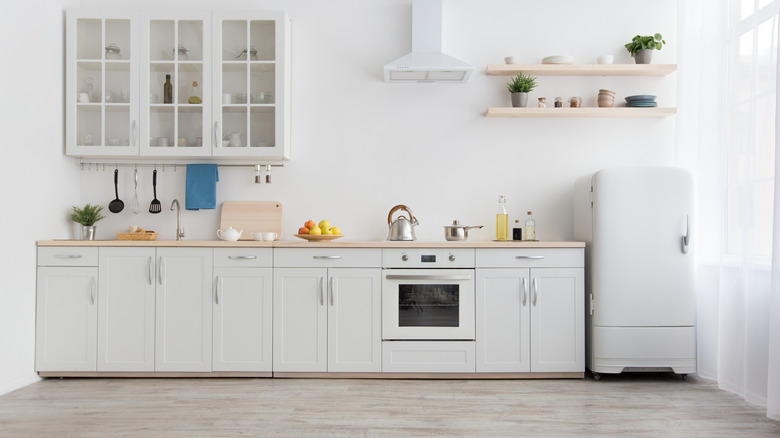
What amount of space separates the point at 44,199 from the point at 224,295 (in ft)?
4.39

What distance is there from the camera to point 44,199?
372cm

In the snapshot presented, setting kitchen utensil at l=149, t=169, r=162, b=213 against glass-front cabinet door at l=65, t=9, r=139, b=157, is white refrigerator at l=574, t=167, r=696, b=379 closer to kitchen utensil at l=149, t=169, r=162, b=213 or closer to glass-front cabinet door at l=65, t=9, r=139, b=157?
kitchen utensil at l=149, t=169, r=162, b=213

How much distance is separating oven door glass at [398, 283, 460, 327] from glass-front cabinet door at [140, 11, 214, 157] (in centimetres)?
167

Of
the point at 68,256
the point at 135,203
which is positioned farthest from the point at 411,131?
the point at 68,256

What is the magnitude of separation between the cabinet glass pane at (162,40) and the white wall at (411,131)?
0.35 metres

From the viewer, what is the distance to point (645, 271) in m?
3.58

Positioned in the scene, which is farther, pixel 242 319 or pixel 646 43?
pixel 646 43

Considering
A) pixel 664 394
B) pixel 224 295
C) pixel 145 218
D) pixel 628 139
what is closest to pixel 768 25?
pixel 628 139

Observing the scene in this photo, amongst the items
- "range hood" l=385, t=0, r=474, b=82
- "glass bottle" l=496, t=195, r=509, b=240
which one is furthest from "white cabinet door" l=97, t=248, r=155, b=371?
"glass bottle" l=496, t=195, r=509, b=240

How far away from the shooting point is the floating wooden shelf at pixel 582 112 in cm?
398

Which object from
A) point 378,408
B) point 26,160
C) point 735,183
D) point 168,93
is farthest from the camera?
point 168,93

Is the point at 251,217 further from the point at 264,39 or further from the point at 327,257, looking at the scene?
the point at 264,39

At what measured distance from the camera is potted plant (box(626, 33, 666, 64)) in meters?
4.02

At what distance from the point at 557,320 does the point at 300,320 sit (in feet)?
5.30
